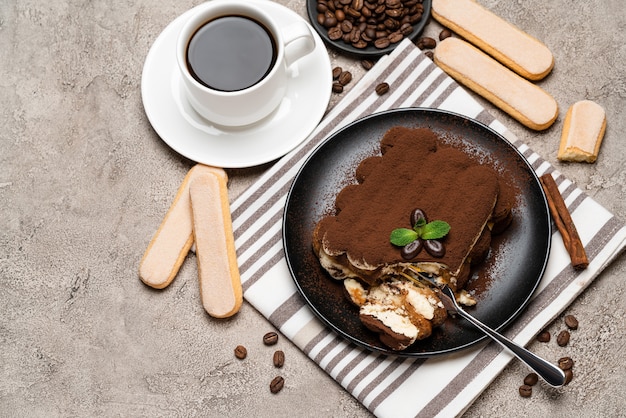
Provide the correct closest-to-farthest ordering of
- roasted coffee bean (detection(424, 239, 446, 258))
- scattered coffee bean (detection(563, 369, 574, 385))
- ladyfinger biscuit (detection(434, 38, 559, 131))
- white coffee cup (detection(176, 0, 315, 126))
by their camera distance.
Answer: roasted coffee bean (detection(424, 239, 446, 258)) < white coffee cup (detection(176, 0, 315, 126)) < scattered coffee bean (detection(563, 369, 574, 385)) < ladyfinger biscuit (detection(434, 38, 559, 131))

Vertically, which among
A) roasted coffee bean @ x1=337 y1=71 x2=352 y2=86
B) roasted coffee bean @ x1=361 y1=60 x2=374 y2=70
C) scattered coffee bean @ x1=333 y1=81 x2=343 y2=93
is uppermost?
roasted coffee bean @ x1=361 y1=60 x2=374 y2=70

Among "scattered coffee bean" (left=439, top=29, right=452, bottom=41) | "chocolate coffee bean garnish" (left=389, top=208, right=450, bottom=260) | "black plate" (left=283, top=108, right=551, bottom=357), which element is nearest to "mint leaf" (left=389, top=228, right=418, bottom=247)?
"chocolate coffee bean garnish" (left=389, top=208, right=450, bottom=260)

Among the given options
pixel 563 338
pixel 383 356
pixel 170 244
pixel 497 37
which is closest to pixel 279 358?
pixel 383 356

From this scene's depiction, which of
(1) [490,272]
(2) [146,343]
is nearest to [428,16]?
(1) [490,272]

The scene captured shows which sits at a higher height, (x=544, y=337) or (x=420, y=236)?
(x=420, y=236)

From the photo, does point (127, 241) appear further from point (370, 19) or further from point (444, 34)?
point (444, 34)

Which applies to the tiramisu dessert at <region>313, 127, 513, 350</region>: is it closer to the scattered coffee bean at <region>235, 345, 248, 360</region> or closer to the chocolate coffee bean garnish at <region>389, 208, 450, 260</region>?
the chocolate coffee bean garnish at <region>389, 208, 450, 260</region>

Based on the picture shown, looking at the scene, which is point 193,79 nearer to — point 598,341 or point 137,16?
point 137,16
